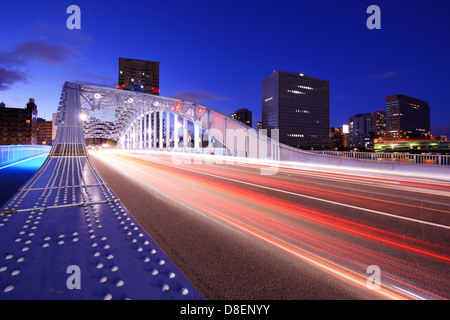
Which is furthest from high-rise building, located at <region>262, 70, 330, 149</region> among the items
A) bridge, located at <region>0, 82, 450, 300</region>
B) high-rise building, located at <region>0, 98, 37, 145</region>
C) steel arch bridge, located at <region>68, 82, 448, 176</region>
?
bridge, located at <region>0, 82, 450, 300</region>

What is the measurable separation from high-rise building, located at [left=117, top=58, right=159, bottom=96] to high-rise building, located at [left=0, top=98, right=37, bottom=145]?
57.1 metres

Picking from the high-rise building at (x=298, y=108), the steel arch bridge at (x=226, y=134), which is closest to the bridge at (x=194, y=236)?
the steel arch bridge at (x=226, y=134)

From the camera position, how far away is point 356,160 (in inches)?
570

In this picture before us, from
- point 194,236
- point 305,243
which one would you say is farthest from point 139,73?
point 305,243

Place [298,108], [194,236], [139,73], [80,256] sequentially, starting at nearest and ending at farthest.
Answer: [80,256] → [194,236] → [139,73] → [298,108]

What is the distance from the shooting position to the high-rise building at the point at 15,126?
12345cm

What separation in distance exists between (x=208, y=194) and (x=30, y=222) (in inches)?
180

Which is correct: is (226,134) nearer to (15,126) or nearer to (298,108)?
(15,126)

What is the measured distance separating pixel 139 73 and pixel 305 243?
181957mm

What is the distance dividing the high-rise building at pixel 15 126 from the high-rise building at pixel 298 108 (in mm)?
157559

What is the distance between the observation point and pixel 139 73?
161500mm

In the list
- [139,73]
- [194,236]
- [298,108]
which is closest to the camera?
[194,236]

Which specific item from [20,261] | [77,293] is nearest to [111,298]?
[77,293]
